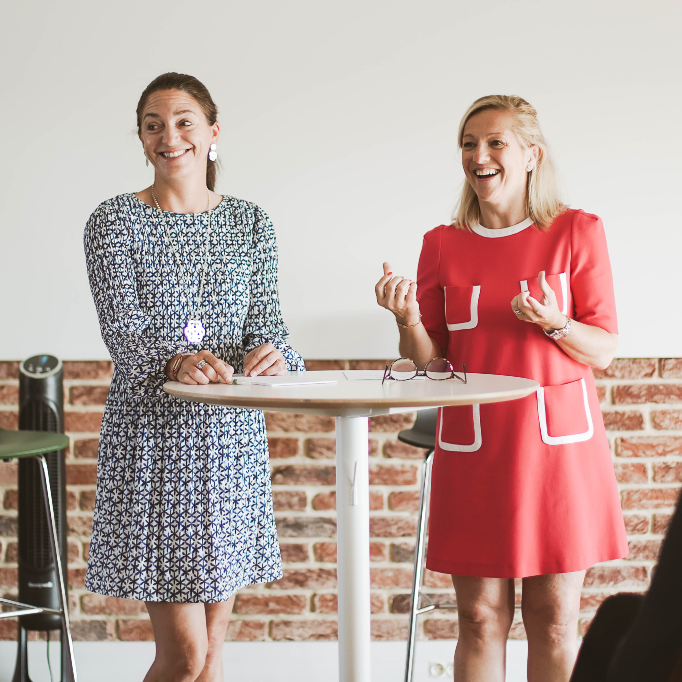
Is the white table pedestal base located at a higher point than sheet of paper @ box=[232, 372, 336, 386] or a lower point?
lower

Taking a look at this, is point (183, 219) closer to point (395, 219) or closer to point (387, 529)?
point (395, 219)

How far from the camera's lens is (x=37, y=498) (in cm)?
246

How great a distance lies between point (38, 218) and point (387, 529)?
1.83 meters

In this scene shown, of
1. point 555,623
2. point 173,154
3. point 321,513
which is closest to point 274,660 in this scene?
point 321,513

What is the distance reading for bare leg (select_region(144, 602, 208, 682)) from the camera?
1.64m

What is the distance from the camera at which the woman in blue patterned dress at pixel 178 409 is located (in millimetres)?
1614

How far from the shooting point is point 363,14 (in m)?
2.67

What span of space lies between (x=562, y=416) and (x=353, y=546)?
2.04ft

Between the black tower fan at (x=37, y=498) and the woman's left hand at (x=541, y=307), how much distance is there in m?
1.68

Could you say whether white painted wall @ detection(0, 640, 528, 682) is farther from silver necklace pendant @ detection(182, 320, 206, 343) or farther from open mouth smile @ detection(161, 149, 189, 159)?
open mouth smile @ detection(161, 149, 189, 159)

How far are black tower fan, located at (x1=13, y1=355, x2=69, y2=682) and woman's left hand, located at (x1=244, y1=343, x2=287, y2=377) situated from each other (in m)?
1.13

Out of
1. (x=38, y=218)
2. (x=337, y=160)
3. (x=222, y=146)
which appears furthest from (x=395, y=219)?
(x=38, y=218)

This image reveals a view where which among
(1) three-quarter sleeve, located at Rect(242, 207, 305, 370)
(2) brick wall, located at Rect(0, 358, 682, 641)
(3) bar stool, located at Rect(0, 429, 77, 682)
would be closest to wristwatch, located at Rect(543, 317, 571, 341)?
(1) three-quarter sleeve, located at Rect(242, 207, 305, 370)

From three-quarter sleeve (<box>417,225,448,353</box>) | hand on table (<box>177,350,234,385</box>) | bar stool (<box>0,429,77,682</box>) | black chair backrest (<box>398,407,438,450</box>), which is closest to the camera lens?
hand on table (<box>177,350,234,385</box>)
